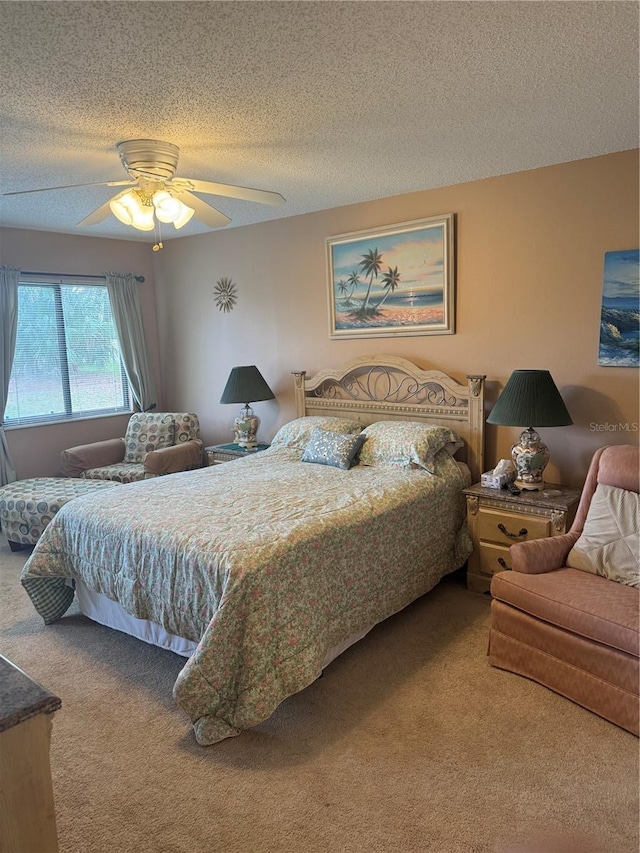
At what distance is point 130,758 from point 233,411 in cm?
348

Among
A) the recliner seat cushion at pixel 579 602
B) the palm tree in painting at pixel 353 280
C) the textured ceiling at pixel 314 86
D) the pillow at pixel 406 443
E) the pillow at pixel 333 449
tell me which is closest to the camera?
the textured ceiling at pixel 314 86

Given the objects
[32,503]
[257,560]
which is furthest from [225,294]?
[257,560]

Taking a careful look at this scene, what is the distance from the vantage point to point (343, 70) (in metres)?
2.05

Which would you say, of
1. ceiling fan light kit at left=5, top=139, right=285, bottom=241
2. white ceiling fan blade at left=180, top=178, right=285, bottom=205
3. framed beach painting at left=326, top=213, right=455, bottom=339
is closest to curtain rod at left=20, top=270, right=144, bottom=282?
framed beach painting at left=326, top=213, right=455, bottom=339

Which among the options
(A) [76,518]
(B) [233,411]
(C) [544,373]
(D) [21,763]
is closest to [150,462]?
(B) [233,411]

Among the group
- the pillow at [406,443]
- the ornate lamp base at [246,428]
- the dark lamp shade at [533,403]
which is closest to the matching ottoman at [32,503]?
the ornate lamp base at [246,428]

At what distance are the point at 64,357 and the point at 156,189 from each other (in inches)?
113

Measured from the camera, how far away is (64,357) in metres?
5.16

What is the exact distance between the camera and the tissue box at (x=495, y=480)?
11.2ft

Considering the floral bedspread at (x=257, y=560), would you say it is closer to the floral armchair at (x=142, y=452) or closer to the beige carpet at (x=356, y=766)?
the beige carpet at (x=356, y=766)

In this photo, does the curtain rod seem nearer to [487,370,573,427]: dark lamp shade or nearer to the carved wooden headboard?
the carved wooden headboard

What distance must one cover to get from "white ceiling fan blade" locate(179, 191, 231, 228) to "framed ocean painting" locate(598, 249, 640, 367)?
216 cm

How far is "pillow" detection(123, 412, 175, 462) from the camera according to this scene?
5148mm

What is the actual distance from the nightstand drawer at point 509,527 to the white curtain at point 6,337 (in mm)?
3802
